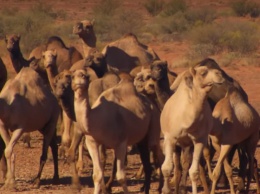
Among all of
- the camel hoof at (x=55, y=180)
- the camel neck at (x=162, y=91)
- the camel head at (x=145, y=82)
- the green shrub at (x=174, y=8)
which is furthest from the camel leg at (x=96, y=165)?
the green shrub at (x=174, y=8)

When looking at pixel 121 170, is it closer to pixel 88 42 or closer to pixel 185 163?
pixel 185 163

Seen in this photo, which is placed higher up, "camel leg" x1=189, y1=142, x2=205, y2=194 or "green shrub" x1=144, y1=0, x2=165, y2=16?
"camel leg" x1=189, y1=142, x2=205, y2=194

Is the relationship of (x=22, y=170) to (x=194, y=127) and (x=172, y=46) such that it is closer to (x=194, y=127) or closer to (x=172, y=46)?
(x=194, y=127)

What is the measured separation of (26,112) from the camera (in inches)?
512

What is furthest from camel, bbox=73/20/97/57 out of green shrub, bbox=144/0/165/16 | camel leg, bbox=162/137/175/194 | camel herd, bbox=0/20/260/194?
green shrub, bbox=144/0/165/16

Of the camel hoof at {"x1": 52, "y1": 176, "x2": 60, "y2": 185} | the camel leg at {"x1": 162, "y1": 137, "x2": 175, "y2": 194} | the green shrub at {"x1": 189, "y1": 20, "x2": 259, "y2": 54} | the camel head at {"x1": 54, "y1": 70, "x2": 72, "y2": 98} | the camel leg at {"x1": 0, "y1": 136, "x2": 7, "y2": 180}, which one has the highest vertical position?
the camel head at {"x1": 54, "y1": 70, "x2": 72, "y2": 98}

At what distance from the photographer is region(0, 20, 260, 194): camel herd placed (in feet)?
35.6

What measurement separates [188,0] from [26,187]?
5712 centimetres

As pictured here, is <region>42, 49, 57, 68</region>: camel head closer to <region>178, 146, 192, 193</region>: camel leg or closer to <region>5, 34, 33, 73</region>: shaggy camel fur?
<region>5, 34, 33, 73</region>: shaggy camel fur

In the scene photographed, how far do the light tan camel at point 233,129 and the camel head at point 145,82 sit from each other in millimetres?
1094

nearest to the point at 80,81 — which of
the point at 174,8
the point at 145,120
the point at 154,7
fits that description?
the point at 145,120

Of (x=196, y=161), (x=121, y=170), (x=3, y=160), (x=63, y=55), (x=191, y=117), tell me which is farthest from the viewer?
(x=63, y=55)

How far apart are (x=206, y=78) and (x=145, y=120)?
166 cm

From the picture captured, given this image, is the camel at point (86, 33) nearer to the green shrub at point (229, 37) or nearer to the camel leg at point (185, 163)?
the camel leg at point (185, 163)
